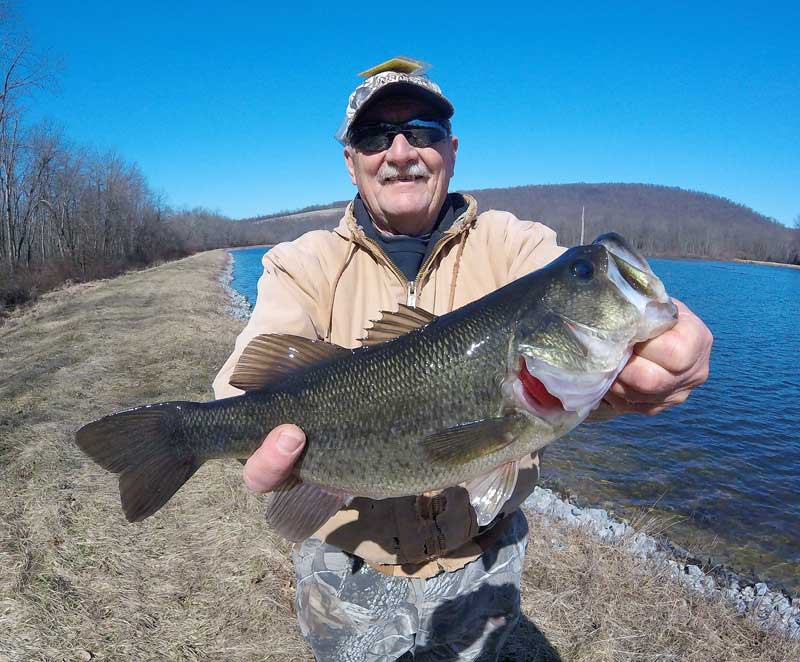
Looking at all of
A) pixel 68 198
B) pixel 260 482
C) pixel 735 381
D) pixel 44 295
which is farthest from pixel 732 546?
pixel 68 198

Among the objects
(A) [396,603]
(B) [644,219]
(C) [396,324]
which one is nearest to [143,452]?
(C) [396,324]

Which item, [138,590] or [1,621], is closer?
[1,621]

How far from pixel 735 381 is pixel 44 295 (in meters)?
32.8

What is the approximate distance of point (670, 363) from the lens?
6.58ft

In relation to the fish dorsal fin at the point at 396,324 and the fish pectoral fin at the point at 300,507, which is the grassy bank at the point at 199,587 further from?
the fish dorsal fin at the point at 396,324

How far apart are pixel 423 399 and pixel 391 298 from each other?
921mm

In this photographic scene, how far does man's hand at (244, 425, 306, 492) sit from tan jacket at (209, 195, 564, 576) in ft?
1.55

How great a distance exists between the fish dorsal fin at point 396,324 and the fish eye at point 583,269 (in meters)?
0.71

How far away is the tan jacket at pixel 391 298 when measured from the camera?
2.84 meters

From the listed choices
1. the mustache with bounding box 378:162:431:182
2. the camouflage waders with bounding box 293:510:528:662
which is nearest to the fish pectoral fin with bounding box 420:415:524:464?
the camouflage waders with bounding box 293:510:528:662

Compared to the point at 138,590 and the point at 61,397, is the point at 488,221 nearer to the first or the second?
the point at 138,590

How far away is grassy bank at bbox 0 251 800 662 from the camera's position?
423 cm

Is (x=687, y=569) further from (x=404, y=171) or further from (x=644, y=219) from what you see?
(x=644, y=219)

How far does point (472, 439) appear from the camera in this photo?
224 centimetres
